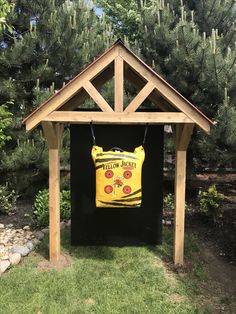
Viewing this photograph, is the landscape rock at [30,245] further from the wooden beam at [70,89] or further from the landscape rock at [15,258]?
the wooden beam at [70,89]

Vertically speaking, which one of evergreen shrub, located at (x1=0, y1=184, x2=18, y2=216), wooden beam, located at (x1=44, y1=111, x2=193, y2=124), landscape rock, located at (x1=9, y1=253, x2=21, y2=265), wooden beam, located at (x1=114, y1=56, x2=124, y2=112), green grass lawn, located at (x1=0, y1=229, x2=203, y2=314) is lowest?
green grass lawn, located at (x1=0, y1=229, x2=203, y2=314)

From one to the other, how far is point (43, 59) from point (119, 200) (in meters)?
4.24

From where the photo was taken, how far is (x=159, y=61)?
24.7ft

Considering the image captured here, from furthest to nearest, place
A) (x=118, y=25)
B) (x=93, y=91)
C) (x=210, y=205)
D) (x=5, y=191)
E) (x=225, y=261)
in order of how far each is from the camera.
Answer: (x=118, y=25) < (x=5, y=191) < (x=210, y=205) < (x=225, y=261) < (x=93, y=91)

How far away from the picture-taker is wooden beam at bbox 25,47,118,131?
14.2 feet

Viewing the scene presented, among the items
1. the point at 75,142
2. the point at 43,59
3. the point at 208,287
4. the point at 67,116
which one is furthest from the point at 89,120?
the point at 43,59

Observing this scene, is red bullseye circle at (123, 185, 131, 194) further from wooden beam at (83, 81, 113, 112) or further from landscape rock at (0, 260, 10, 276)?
landscape rock at (0, 260, 10, 276)

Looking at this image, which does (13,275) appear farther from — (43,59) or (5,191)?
(43,59)

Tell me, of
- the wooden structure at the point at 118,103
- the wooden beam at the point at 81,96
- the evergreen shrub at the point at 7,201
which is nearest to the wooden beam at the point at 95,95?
the wooden structure at the point at 118,103

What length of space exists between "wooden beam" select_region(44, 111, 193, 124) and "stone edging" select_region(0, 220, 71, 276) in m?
2.05

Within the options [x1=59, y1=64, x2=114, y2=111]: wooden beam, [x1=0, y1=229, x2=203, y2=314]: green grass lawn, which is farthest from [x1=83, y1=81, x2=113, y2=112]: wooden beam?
[x1=0, y1=229, x2=203, y2=314]: green grass lawn

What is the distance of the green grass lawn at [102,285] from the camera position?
13.0 feet

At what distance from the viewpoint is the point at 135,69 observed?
4.34 metres

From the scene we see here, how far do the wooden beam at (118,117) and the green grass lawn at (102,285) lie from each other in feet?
6.53
